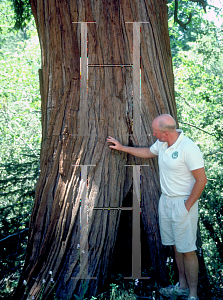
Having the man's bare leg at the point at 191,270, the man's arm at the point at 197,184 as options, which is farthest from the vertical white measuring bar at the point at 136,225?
the man's arm at the point at 197,184

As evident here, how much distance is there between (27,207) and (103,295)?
3.09 meters

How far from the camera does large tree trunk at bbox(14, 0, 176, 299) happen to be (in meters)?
4.17

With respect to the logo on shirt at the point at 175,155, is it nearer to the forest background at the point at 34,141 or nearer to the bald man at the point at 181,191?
the bald man at the point at 181,191

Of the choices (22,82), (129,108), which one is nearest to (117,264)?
(129,108)

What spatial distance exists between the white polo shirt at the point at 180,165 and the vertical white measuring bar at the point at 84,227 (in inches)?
37.8

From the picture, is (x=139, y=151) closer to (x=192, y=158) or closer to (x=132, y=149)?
(x=132, y=149)

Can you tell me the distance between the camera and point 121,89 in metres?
4.30

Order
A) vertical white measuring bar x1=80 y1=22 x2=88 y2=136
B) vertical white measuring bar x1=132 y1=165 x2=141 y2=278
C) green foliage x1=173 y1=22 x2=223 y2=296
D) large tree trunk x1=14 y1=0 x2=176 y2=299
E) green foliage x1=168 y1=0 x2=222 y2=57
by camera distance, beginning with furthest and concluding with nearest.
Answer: green foliage x1=168 y1=0 x2=222 y2=57, green foliage x1=173 y1=22 x2=223 y2=296, vertical white measuring bar x1=132 y1=165 x2=141 y2=278, vertical white measuring bar x1=80 y1=22 x2=88 y2=136, large tree trunk x1=14 y1=0 x2=176 y2=299

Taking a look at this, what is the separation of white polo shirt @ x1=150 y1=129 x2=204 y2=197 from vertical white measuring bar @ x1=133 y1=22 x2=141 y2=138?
0.59m

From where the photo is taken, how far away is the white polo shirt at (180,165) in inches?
143

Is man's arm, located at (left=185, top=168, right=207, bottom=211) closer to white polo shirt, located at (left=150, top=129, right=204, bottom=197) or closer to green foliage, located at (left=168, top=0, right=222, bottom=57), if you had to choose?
white polo shirt, located at (left=150, top=129, right=204, bottom=197)

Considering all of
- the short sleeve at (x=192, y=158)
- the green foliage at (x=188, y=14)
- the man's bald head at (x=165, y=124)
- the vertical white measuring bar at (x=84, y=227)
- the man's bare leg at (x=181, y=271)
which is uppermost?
the green foliage at (x=188, y=14)

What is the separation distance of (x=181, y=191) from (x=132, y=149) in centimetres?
82

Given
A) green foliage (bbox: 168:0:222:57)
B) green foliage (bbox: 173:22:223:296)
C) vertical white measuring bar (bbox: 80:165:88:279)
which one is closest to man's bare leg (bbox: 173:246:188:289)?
green foliage (bbox: 173:22:223:296)
